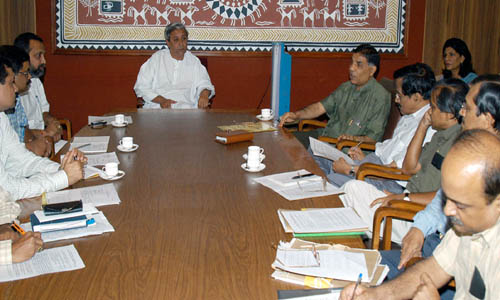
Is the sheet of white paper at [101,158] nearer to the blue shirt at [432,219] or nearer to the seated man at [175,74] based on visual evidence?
the blue shirt at [432,219]

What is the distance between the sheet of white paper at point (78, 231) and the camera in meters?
1.70

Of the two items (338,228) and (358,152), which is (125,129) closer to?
(358,152)

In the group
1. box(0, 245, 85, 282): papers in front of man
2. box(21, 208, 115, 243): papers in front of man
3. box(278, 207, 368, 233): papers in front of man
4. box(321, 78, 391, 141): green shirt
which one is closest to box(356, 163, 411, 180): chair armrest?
box(321, 78, 391, 141): green shirt

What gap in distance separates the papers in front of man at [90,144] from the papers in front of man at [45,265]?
4.04 feet

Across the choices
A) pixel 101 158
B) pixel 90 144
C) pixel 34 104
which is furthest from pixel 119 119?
pixel 34 104

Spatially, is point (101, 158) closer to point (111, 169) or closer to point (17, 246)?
point (111, 169)

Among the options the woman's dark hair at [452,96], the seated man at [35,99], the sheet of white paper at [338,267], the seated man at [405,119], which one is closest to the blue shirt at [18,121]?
the seated man at [35,99]

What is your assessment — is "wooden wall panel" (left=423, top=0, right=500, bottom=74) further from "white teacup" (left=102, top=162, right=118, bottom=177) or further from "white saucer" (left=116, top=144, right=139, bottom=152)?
"white teacup" (left=102, top=162, right=118, bottom=177)

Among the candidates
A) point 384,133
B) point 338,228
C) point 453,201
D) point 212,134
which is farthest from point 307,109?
point 453,201

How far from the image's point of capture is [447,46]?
5031 millimetres

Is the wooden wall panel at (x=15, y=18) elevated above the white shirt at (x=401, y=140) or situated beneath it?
elevated above

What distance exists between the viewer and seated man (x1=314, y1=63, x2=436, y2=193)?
308 centimetres

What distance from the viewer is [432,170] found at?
8.34 ft

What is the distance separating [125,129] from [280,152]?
110 centimetres
